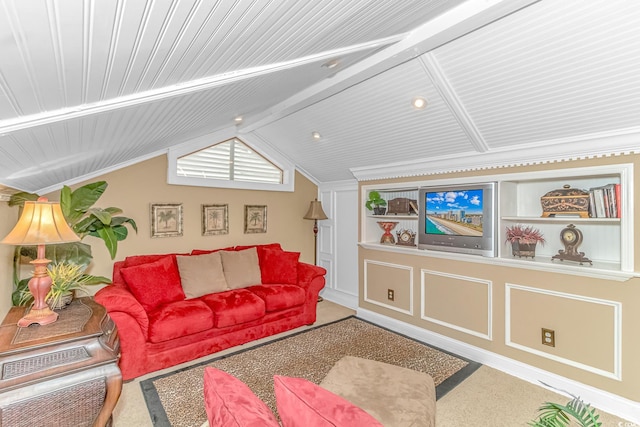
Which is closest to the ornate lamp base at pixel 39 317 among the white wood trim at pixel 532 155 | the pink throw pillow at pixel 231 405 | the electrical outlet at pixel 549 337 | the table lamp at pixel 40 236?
the table lamp at pixel 40 236

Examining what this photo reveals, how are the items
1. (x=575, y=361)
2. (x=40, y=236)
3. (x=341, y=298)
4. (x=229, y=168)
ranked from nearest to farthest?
(x=40, y=236)
(x=575, y=361)
(x=229, y=168)
(x=341, y=298)

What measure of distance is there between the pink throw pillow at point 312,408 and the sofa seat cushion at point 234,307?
2296 millimetres

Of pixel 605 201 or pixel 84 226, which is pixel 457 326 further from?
pixel 84 226

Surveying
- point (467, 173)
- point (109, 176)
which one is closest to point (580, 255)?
point (467, 173)

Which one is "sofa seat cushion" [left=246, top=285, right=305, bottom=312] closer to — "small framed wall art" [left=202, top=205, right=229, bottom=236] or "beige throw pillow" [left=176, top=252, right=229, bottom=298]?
"beige throw pillow" [left=176, top=252, right=229, bottom=298]

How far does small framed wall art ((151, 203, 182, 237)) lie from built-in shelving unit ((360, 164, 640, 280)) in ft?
9.71

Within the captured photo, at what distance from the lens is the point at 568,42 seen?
1969 millimetres

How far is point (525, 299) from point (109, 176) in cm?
438

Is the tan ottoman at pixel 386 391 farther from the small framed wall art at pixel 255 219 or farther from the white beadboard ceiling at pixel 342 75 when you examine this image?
the small framed wall art at pixel 255 219

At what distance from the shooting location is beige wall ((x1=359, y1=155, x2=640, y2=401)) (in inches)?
92.7

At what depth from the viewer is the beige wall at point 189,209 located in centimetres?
363

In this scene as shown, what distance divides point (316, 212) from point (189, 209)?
1814 millimetres

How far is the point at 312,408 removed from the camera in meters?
0.93

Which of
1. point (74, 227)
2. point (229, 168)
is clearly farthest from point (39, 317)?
point (229, 168)
